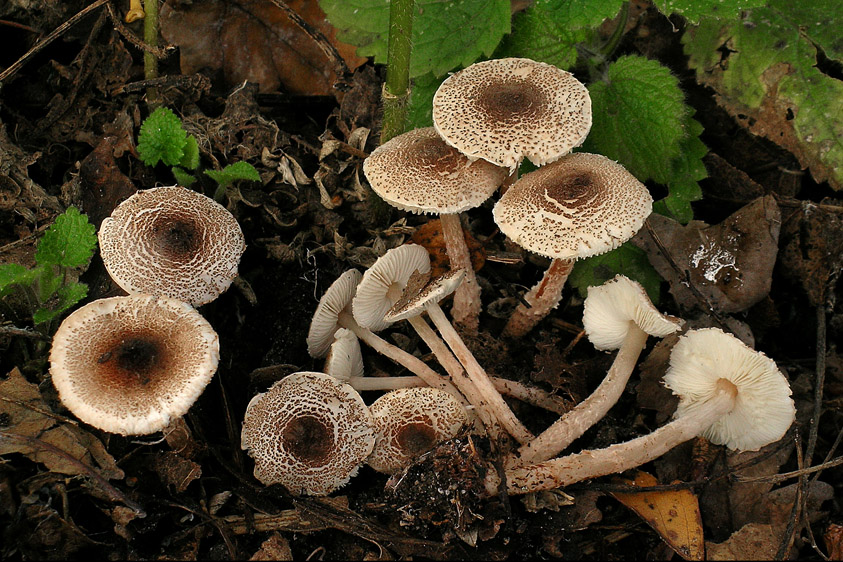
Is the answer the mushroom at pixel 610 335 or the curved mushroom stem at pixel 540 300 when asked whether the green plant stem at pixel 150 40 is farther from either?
the mushroom at pixel 610 335

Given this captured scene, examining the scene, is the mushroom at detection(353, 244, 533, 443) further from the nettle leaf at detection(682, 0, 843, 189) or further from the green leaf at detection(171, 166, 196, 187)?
the nettle leaf at detection(682, 0, 843, 189)

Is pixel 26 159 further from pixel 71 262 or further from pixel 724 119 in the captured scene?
pixel 724 119

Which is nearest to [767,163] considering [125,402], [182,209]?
[182,209]

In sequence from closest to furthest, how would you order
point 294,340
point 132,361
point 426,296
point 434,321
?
point 132,361
point 426,296
point 434,321
point 294,340

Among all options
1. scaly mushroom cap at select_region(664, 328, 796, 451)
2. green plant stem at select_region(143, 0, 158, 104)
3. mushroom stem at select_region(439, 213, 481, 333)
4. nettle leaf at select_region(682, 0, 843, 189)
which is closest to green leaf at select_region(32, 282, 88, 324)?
green plant stem at select_region(143, 0, 158, 104)

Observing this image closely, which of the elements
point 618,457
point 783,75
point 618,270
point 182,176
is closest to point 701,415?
point 618,457

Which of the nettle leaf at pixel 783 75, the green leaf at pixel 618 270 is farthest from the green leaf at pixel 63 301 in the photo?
the nettle leaf at pixel 783 75

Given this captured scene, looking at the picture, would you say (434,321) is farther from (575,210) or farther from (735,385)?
(735,385)
